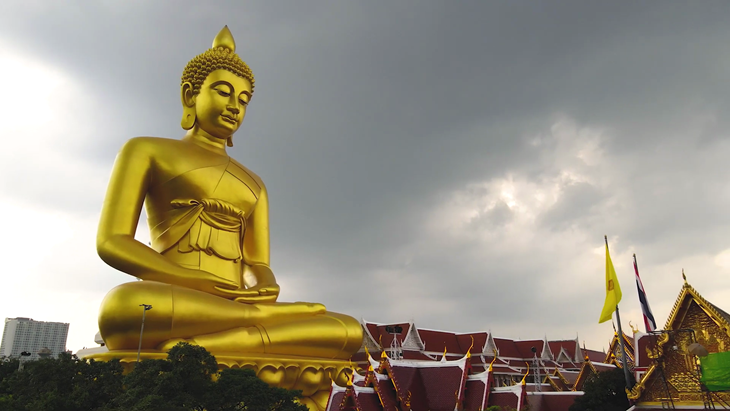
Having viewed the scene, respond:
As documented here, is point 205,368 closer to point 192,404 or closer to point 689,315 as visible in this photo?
point 192,404

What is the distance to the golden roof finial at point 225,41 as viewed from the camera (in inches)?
467

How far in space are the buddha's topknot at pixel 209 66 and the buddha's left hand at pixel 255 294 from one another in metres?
4.36

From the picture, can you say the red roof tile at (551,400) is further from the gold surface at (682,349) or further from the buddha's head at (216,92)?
the buddha's head at (216,92)

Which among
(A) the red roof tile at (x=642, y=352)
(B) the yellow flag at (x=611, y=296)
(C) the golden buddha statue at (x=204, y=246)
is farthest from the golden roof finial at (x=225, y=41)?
(A) the red roof tile at (x=642, y=352)

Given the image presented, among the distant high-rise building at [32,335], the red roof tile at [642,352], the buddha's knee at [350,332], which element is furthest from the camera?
the distant high-rise building at [32,335]

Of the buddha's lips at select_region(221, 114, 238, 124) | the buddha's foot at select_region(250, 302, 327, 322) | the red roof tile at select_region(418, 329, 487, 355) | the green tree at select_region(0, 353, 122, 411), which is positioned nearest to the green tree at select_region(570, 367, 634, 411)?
the buddha's foot at select_region(250, 302, 327, 322)

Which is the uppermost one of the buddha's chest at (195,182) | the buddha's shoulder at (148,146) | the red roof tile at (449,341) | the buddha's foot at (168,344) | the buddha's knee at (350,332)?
the buddha's shoulder at (148,146)

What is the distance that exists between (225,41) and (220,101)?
6.35ft

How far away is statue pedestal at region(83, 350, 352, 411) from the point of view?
26.3 feet

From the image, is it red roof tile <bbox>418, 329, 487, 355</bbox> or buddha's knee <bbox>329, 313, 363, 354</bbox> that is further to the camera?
red roof tile <bbox>418, 329, 487, 355</bbox>

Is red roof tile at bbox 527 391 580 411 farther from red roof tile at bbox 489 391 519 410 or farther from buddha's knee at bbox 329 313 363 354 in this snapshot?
buddha's knee at bbox 329 313 363 354

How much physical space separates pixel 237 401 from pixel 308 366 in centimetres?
256

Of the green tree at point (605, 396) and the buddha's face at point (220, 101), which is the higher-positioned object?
the buddha's face at point (220, 101)

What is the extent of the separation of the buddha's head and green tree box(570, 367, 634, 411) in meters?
9.60
